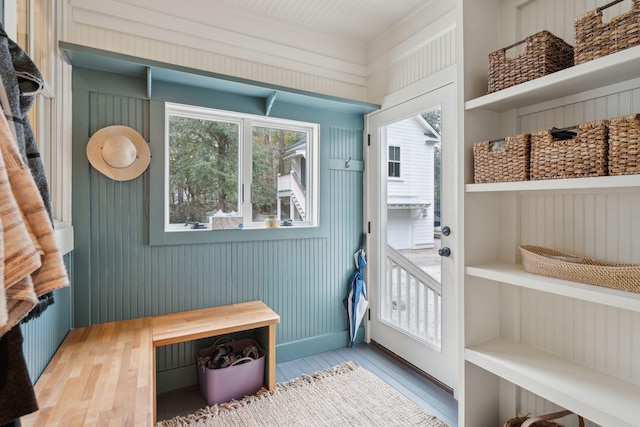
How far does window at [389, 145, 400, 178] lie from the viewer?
277 centimetres

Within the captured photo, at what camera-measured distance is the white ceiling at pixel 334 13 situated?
2.38m

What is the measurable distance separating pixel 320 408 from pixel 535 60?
7.14 feet

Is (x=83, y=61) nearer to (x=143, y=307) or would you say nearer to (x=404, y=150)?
(x=143, y=307)

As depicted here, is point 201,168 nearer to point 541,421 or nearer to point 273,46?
point 273,46

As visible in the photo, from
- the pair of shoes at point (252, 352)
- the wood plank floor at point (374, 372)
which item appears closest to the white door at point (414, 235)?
the wood plank floor at point (374, 372)

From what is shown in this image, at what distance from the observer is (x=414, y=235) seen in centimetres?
263

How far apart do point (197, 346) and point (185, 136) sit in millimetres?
1532

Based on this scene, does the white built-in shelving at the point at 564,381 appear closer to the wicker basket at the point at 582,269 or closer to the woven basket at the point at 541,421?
the woven basket at the point at 541,421

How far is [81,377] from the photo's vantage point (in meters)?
1.41

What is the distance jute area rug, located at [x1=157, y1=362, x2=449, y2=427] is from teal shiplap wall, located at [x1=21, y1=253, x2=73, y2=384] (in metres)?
0.75

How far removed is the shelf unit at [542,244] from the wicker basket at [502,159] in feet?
0.19

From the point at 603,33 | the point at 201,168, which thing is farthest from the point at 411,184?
the point at 201,168

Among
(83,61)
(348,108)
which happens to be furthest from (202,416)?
(348,108)

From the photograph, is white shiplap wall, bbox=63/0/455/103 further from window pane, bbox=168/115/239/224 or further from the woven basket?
the woven basket
